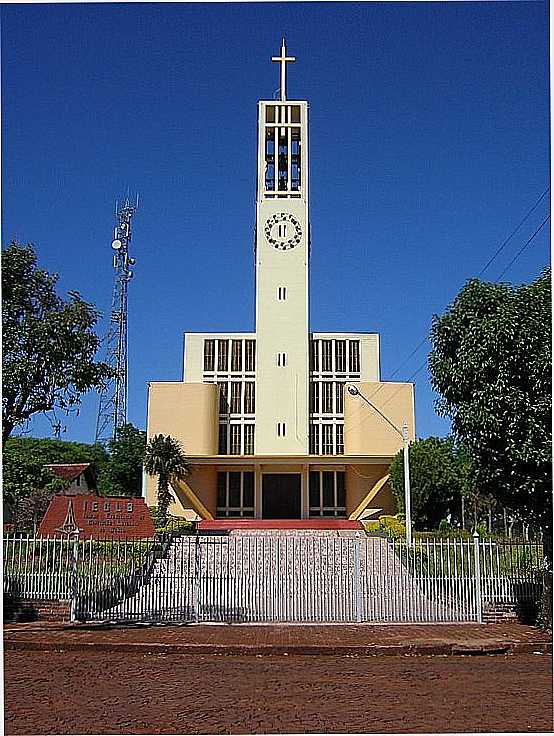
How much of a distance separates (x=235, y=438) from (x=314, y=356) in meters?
5.02

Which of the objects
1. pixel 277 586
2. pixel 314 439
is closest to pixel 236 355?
pixel 314 439

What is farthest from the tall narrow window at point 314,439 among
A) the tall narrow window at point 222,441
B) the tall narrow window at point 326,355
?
the tall narrow window at point 222,441

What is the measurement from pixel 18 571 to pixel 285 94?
29494 millimetres

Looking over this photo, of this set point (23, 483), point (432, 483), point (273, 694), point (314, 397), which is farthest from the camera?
point (314, 397)

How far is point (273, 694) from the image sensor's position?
24.5 ft

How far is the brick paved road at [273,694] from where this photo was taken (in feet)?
20.5

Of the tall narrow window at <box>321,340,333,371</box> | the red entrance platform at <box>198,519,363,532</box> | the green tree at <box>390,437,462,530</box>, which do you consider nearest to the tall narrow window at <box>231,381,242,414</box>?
the tall narrow window at <box>321,340,333,371</box>

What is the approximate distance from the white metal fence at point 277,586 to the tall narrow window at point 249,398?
24484 mm

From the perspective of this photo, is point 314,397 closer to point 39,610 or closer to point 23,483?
point 23,483

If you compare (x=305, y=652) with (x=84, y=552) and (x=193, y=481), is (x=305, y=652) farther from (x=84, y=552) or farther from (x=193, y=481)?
(x=193, y=481)

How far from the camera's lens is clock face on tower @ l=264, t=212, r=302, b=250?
1412 inches

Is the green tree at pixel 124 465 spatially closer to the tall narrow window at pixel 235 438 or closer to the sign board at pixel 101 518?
the tall narrow window at pixel 235 438

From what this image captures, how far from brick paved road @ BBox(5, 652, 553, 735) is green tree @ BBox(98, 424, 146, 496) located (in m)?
33.9

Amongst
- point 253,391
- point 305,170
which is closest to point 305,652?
point 253,391
